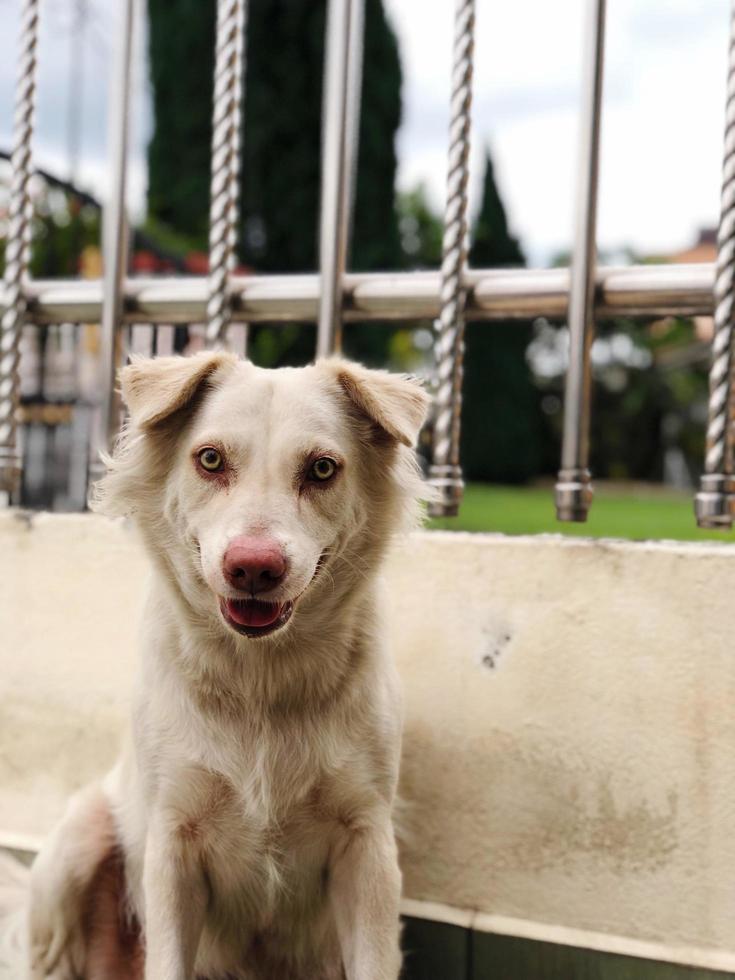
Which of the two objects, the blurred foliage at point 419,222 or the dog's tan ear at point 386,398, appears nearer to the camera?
the dog's tan ear at point 386,398

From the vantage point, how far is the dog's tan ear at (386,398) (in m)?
1.66

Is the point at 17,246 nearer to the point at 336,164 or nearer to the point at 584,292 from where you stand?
the point at 336,164

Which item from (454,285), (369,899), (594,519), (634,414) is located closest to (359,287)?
(454,285)

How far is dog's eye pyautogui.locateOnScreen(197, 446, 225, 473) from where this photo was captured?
1.62m

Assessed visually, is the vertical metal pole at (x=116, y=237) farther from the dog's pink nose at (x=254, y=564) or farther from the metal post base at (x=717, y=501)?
the metal post base at (x=717, y=501)

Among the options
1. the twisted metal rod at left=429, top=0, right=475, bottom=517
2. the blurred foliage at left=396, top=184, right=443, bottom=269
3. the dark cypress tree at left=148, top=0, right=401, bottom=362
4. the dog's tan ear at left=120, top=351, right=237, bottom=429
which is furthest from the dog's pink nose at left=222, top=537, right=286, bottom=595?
the blurred foliage at left=396, top=184, right=443, bottom=269

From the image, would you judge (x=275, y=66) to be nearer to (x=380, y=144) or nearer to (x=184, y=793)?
(x=380, y=144)

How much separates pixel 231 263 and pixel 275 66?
1208 cm

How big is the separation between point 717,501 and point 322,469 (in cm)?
76

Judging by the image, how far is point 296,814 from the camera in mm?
1678

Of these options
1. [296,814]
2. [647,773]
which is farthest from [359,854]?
[647,773]

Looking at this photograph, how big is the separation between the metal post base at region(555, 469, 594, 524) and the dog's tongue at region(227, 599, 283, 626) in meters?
0.71

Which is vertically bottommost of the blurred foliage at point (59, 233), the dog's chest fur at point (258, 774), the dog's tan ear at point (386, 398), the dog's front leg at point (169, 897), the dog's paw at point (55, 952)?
the dog's paw at point (55, 952)

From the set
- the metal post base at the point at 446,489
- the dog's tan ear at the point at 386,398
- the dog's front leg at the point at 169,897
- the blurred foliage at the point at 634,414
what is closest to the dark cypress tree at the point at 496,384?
the blurred foliage at the point at 634,414
